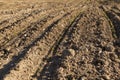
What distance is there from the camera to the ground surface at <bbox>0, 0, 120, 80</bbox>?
27.4 feet

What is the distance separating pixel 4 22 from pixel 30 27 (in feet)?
5.12

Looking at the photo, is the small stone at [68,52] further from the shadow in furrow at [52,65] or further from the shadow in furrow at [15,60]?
the shadow in furrow at [15,60]

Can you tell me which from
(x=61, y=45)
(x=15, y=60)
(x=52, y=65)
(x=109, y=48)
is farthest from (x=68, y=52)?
(x=15, y=60)

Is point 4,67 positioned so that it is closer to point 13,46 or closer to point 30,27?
point 13,46

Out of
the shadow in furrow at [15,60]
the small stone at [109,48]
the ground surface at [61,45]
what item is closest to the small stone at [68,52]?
the ground surface at [61,45]

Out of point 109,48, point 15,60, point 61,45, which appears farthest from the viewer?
point 61,45

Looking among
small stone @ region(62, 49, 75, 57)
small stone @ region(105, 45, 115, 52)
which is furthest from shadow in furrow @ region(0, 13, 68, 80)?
small stone @ region(105, 45, 115, 52)

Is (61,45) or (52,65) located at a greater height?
(61,45)

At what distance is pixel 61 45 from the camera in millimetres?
10234

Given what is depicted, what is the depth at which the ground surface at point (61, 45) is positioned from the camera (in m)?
8.36

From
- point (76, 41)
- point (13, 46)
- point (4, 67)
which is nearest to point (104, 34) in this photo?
point (76, 41)

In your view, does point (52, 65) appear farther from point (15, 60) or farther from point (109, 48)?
point (109, 48)

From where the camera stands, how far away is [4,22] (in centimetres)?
1336

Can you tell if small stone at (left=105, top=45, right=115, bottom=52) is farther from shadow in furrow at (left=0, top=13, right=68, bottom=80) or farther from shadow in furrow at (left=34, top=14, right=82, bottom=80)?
shadow in furrow at (left=0, top=13, right=68, bottom=80)
